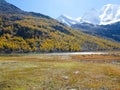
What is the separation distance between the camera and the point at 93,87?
157ft

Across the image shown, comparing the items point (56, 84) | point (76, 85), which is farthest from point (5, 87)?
point (76, 85)

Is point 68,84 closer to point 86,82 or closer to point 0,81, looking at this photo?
point 86,82

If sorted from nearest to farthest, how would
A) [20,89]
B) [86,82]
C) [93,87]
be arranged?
[20,89], [93,87], [86,82]

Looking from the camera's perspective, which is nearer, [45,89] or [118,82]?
[45,89]

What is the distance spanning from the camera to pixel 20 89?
147ft

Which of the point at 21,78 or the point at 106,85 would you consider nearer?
the point at 106,85

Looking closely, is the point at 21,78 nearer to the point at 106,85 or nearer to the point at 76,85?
the point at 76,85

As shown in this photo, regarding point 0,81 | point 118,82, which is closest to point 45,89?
point 0,81

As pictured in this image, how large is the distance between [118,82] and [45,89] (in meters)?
17.1

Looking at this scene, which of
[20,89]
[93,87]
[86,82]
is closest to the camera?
[20,89]

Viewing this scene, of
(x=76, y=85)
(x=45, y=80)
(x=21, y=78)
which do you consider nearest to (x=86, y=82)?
(x=76, y=85)

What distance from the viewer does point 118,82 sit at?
52969mm

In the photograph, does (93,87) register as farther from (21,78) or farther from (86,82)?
(21,78)

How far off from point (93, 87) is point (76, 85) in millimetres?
3490
